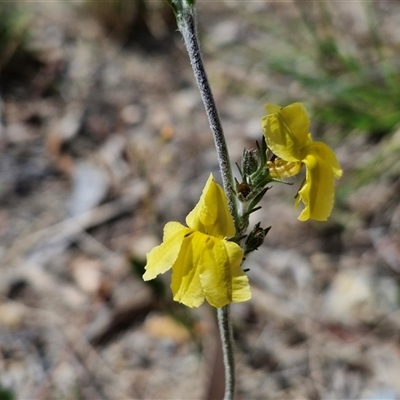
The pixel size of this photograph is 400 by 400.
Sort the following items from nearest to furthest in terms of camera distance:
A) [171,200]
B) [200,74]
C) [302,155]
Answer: [200,74] → [302,155] → [171,200]

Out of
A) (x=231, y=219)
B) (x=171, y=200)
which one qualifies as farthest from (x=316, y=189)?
(x=171, y=200)

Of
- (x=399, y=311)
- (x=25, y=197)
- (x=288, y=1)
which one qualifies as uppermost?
(x=288, y=1)

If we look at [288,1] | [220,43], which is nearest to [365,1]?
[288,1]

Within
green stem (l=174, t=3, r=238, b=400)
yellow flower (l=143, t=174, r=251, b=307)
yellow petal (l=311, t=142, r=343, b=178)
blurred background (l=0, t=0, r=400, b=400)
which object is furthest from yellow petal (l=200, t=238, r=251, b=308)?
blurred background (l=0, t=0, r=400, b=400)

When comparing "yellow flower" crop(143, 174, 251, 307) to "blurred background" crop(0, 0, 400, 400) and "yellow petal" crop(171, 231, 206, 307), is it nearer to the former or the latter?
"yellow petal" crop(171, 231, 206, 307)

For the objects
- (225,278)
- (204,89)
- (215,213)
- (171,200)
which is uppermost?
(204,89)

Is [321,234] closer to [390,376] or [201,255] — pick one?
[390,376]

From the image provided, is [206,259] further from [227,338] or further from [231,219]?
[227,338]
